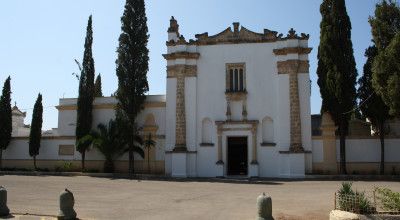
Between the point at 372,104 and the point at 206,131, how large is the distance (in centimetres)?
1065

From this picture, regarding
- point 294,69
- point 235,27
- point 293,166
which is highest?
point 235,27

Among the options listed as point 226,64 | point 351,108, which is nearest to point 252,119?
point 226,64

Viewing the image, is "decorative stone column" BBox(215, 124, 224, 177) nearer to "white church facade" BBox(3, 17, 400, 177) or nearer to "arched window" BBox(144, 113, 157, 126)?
"white church facade" BBox(3, 17, 400, 177)

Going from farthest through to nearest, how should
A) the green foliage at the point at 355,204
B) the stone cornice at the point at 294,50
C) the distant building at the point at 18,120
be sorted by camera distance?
the distant building at the point at 18,120 → the stone cornice at the point at 294,50 → the green foliage at the point at 355,204

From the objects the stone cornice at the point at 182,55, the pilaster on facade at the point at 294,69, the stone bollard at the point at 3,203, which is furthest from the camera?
the stone cornice at the point at 182,55

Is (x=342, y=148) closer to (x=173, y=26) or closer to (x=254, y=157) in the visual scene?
(x=254, y=157)

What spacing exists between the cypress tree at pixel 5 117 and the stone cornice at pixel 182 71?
12716mm

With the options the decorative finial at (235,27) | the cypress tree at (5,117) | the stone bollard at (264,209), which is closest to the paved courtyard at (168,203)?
the stone bollard at (264,209)

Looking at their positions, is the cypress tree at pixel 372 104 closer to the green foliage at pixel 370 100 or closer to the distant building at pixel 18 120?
the green foliage at pixel 370 100

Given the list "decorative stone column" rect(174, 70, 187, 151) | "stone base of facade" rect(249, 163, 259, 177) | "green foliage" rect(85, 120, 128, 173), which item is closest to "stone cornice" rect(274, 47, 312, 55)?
"decorative stone column" rect(174, 70, 187, 151)

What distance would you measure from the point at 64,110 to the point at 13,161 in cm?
538

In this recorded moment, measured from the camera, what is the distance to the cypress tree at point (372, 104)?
25.2 metres

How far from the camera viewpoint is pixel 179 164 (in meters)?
27.3

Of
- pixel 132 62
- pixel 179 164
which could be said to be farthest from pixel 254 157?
pixel 132 62
